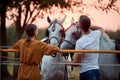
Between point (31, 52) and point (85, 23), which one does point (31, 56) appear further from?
point (85, 23)

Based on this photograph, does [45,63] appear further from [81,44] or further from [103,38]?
[81,44]

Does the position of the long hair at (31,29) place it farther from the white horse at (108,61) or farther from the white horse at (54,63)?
the white horse at (54,63)

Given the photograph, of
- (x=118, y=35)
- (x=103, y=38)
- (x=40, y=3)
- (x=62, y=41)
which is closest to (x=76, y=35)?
(x=62, y=41)

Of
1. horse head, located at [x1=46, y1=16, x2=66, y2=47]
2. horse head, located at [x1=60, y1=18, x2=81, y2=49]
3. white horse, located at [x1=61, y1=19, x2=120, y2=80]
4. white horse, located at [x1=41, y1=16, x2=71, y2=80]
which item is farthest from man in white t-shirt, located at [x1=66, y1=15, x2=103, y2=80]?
horse head, located at [x1=60, y1=18, x2=81, y2=49]

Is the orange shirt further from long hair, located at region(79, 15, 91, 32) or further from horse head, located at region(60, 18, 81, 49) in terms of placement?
horse head, located at region(60, 18, 81, 49)

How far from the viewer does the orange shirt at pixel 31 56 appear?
702 cm

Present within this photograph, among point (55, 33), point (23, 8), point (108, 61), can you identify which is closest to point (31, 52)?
point (108, 61)

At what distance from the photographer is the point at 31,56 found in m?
7.02

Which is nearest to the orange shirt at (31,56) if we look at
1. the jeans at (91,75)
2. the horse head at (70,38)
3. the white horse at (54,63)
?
the jeans at (91,75)

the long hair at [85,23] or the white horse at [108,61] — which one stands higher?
the long hair at [85,23]

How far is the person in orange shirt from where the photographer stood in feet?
23.0

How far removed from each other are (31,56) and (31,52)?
57 mm

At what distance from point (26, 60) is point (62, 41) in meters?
2.47

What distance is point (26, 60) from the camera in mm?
7031
